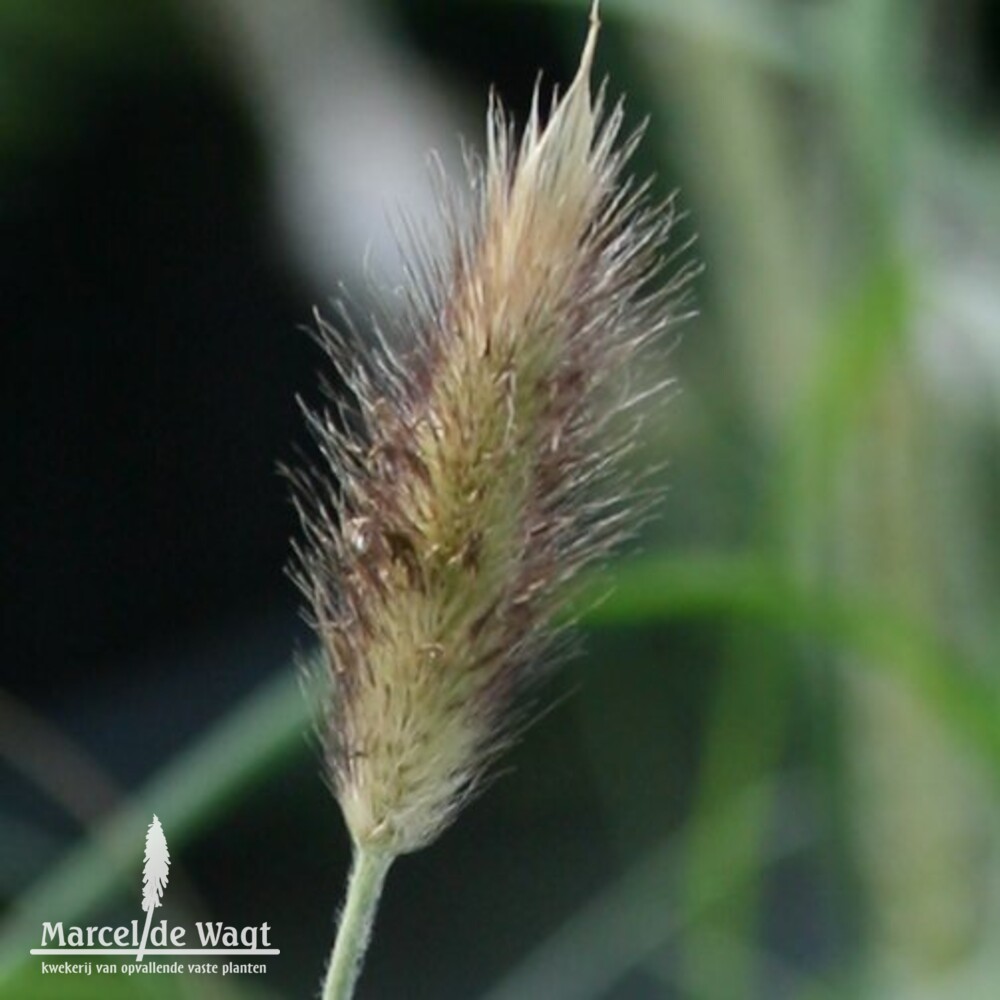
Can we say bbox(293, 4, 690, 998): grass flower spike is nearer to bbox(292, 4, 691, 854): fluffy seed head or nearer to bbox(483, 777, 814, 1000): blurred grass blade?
bbox(292, 4, 691, 854): fluffy seed head

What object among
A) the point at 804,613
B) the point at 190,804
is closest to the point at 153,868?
the point at 190,804

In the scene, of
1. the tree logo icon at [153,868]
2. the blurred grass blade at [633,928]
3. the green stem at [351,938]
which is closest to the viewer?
the green stem at [351,938]

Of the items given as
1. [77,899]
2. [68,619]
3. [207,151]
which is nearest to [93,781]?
[77,899]

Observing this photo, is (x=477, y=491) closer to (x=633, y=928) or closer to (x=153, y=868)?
(x=153, y=868)

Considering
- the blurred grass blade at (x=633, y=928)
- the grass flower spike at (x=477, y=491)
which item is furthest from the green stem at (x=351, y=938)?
the blurred grass blade at (x=633, y=928)

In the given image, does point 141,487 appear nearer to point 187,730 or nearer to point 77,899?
point 187,730

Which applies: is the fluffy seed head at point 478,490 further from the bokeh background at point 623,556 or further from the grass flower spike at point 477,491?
the bokeh background at point 623,556
